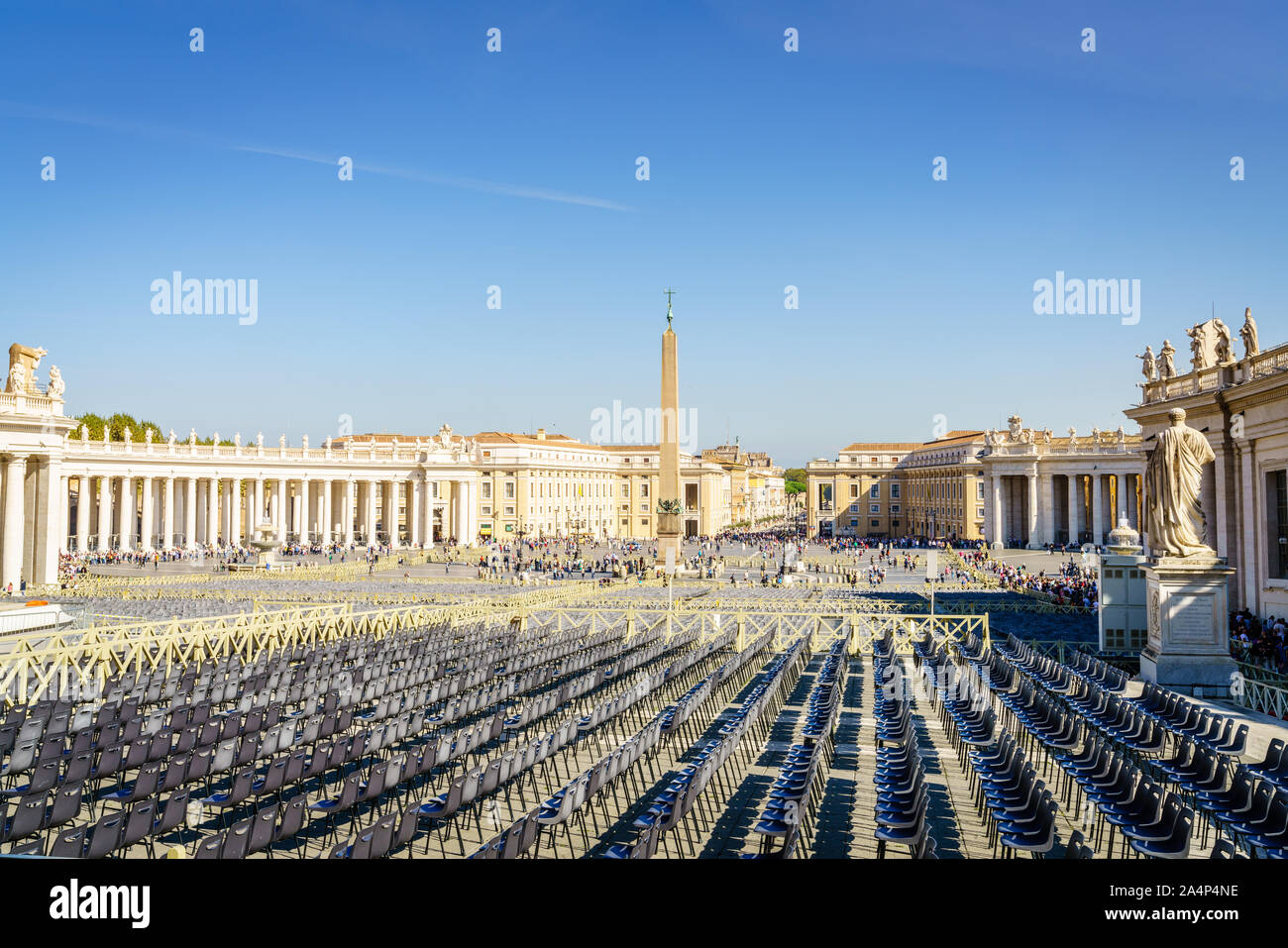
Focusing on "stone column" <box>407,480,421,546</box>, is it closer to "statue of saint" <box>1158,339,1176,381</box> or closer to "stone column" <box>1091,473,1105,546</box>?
"stone column" <box>1091,473,1105,546</box>

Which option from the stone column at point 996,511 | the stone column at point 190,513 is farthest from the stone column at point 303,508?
the stone column at point 996,511

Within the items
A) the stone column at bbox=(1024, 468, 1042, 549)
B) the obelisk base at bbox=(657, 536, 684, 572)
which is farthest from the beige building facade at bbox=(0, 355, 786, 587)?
the stone column at bbox=(1024, 468, 1042, 549)

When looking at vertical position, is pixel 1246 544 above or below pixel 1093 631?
above

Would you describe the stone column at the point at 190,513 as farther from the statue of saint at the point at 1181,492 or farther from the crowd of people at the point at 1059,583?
the statue of saint at the point at 1181,492

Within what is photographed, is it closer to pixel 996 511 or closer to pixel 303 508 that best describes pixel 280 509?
pixel 303 508

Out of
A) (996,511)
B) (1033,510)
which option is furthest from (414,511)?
(1033,510)

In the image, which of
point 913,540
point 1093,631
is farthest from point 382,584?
point 913,540
